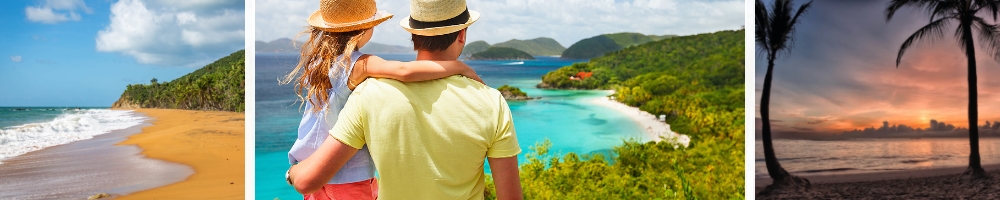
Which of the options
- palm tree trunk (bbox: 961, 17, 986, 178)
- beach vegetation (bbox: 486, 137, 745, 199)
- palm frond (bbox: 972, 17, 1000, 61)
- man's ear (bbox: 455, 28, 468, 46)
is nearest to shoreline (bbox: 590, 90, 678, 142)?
beach vegetation (bbox: 486, 137, 745, 199)

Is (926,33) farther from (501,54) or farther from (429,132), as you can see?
(429,132)

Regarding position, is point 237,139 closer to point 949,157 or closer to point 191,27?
point 191,27

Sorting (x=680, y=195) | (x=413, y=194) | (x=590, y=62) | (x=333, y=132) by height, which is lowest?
(x=680, y=195)

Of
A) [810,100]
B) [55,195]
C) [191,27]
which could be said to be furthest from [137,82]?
[810,100]

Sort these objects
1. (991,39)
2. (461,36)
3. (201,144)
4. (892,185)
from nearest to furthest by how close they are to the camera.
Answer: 1. (461,36)
2. (991,39)
3. (892,185)
4. (201,144)

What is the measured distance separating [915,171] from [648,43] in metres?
1.81

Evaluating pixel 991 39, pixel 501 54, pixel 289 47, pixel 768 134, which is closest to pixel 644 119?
pixel 768 134

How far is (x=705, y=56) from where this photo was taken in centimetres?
526

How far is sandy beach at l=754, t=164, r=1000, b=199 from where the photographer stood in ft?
15.4

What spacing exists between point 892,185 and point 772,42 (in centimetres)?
114

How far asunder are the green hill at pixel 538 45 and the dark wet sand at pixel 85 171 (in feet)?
7.69

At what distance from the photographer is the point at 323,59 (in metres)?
1.58

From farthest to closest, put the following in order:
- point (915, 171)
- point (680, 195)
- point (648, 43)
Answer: point (648, 43)
point (915, 171)
point (680, 195)

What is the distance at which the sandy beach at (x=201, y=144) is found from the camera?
5270mm
